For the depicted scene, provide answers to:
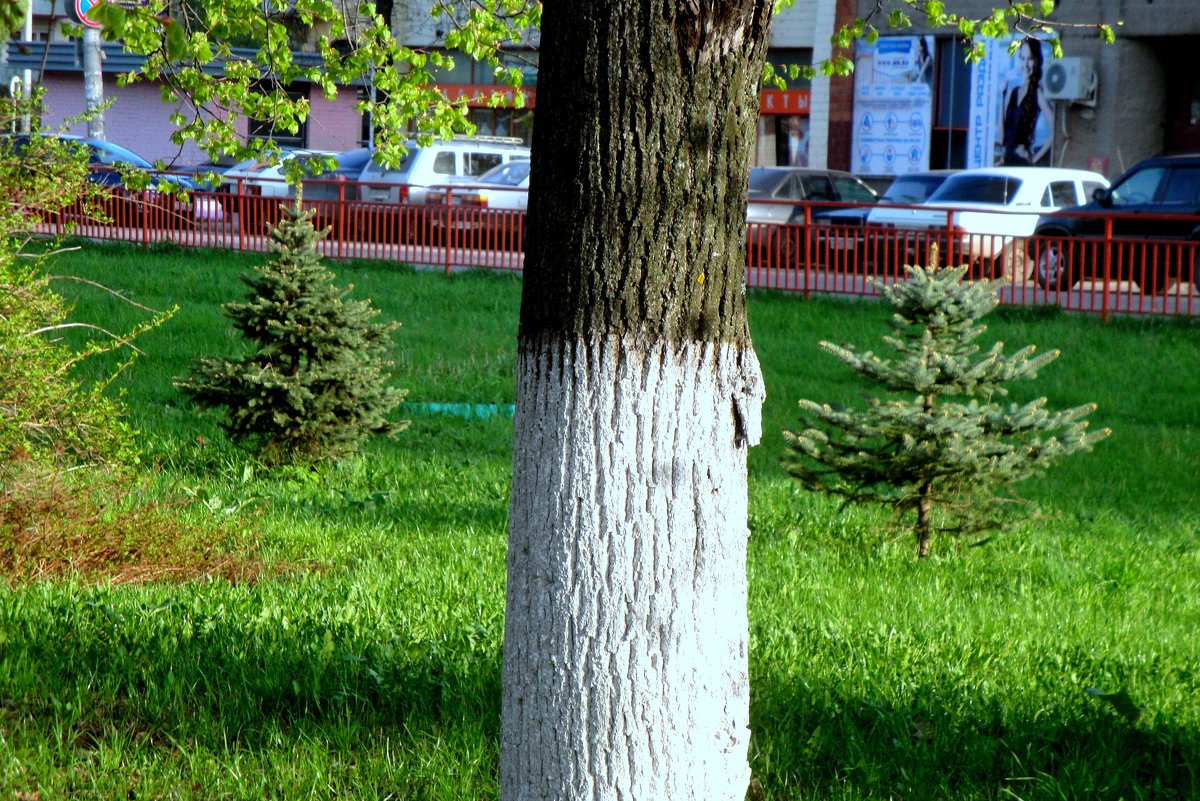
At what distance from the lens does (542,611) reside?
319cm

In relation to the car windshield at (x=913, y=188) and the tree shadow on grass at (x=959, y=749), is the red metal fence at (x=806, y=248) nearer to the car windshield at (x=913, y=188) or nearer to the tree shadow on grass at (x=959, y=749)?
the car windshield at (x=913, y=188)

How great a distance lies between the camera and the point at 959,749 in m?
4.46

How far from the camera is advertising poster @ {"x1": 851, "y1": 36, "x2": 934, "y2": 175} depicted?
32375 mm

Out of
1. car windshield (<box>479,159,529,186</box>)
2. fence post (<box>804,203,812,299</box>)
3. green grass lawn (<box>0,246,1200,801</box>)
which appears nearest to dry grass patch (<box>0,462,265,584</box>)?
green grass lawn (<box>0,246,1200,801</box>)

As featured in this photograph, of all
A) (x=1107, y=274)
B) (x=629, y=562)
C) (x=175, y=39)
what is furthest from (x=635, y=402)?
(x=1107, y=274)

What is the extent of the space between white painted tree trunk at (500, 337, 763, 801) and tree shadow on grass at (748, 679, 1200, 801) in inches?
43.9

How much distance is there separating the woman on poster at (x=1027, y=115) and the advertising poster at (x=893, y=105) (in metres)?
1.79

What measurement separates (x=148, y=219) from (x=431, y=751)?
17.9 meters

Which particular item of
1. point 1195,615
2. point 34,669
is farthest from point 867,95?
point 34,669

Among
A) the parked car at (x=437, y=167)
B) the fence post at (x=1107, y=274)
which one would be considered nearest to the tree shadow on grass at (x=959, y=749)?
the fence post at (x=1107, y=274)

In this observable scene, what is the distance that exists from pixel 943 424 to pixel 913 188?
1655 centimetres

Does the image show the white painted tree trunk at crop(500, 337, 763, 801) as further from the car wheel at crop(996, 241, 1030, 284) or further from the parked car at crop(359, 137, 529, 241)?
the parked car at crop(359, 137, 529, 241)

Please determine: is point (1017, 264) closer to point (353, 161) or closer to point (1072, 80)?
point (353, 161)

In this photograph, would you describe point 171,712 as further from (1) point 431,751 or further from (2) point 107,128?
(2) point 107,128
